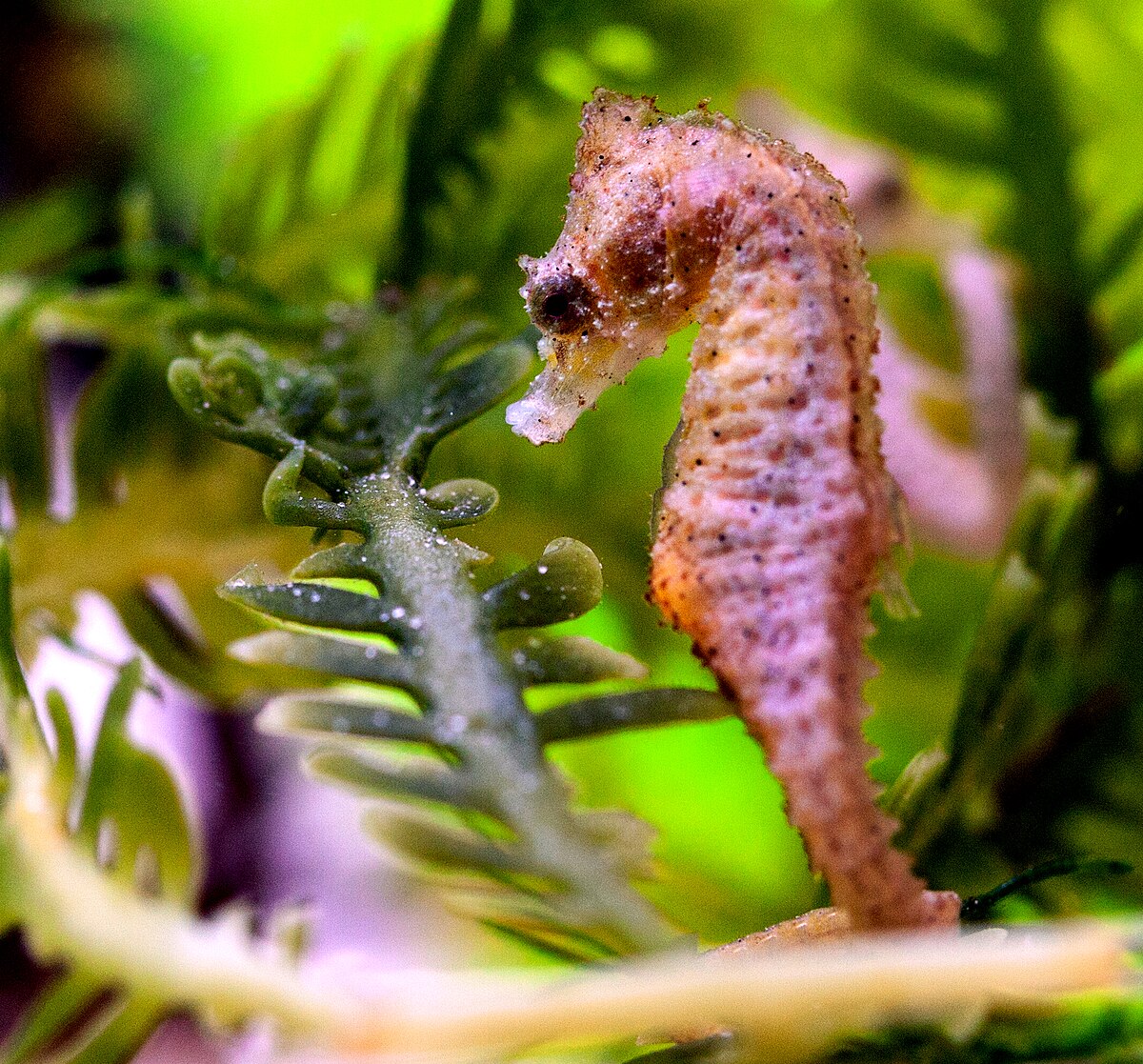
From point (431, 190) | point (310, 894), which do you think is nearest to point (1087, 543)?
point (431, 190)

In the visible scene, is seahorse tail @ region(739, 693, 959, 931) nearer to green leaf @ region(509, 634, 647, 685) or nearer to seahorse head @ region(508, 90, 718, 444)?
green leaf @ region(509, 634, 647, 685)

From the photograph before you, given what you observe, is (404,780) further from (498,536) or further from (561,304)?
(498,536)

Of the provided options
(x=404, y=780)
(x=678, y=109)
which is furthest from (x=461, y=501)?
(x=678, y=109)

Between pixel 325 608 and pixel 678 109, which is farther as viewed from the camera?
pixel 678 109

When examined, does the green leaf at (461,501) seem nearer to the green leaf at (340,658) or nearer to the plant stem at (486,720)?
the plant stem at (486,720)

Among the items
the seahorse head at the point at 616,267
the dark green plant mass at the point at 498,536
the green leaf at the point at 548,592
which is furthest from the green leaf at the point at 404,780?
the seahorse head at the point at 616,267
